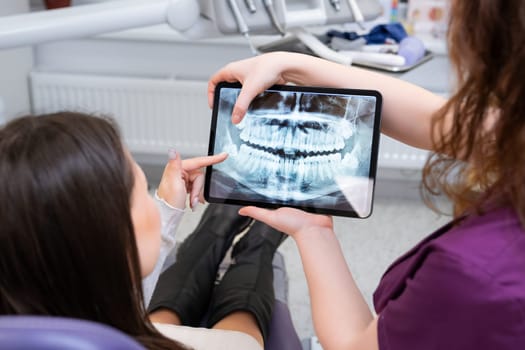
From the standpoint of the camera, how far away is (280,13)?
4.01 feet

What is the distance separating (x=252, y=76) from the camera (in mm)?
1064

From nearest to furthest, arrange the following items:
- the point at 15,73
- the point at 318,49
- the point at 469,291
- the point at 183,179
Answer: the point at 469,291, the point at 183,179, the point at 318,49, the point at 15,73

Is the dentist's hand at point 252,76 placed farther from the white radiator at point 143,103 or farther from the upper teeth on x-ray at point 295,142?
the white radiator at point 143,103

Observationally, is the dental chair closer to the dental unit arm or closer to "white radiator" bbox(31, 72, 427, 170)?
the dental unit arm

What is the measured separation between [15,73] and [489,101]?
1.88m

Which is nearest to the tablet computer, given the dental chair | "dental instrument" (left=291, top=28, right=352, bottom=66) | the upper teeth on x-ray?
the upper teeth on x-ray

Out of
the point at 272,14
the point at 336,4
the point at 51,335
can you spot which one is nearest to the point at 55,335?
the point at 51,335

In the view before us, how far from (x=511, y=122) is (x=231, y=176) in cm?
54

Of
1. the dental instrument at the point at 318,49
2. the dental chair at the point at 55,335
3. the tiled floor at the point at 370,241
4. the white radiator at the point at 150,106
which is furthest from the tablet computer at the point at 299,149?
the white radiator at the point at 150,106

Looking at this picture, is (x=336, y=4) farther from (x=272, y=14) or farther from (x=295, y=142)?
(x=295, y=142)

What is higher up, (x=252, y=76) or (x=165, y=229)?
(x=252, y=76)

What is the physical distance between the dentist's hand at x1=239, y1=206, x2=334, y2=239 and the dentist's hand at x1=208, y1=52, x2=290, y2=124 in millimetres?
169

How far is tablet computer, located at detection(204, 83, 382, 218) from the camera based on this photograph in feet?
3.47

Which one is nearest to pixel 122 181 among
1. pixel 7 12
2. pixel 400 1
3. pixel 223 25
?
pixel 223 25
